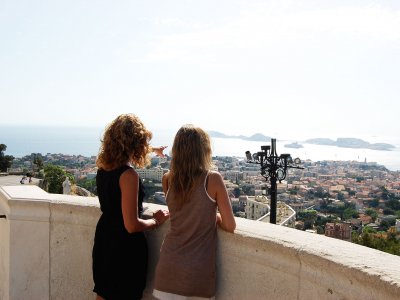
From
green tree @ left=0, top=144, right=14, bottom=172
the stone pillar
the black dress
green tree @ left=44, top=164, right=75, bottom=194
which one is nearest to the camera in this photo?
the black dress

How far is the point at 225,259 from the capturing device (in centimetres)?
240

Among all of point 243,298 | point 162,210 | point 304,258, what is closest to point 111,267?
point 162,210

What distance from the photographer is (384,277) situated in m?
1.60

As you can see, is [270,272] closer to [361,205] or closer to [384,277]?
[384,277]

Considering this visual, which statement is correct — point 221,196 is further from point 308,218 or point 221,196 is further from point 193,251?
point 308,218

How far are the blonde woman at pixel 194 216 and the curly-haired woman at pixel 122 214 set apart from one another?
10.9 inches

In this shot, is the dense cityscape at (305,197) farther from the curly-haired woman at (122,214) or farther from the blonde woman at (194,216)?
the blonde woman at (194,216)

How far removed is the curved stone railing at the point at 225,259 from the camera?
1786 mm

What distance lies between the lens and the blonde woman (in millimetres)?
2299

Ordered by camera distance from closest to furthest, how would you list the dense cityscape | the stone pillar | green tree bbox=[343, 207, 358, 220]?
the stone pillar
the dense cityscape
green tree bbox=[343, 207, 358, 220]

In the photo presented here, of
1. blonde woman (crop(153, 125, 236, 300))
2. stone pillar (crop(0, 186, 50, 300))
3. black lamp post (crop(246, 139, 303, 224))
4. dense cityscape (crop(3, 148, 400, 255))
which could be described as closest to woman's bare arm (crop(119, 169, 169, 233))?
blonde woman (crop(153, 125, 236, 300))

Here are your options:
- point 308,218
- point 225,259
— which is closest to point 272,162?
point 225,259

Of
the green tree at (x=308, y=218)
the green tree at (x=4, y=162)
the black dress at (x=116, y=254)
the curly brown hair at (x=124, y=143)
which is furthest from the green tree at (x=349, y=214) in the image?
the curly brown hair at (x=124, y=143)

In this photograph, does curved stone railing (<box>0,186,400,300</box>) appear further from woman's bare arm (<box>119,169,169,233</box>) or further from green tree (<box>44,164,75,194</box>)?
green tree (<box>44,164,75,194</box>)
